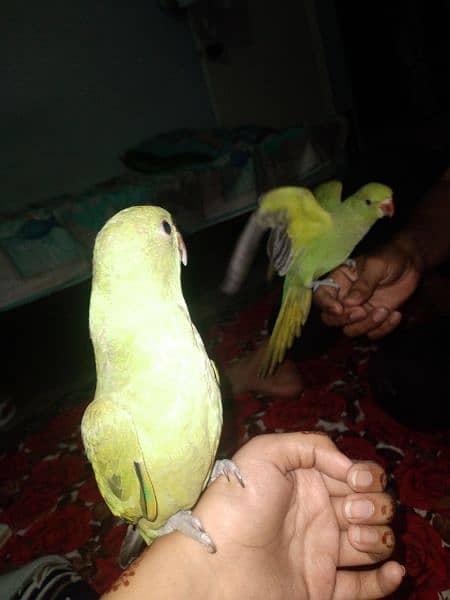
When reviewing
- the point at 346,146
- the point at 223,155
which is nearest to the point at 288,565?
the point at 223,155

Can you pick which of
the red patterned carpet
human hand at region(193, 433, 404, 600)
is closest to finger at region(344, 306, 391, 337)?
the red patterned carpet

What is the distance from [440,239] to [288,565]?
1315 mm

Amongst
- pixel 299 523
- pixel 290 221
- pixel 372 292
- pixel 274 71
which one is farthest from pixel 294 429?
pixel 274 71

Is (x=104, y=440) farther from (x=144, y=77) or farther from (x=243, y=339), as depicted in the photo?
(x=144, y=77)

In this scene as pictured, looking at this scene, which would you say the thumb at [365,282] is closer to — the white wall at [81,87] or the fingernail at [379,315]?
the fingernail at [379,315]

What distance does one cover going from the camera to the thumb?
1246 mm

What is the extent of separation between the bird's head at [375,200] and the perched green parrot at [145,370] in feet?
2.11

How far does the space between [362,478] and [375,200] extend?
628mm

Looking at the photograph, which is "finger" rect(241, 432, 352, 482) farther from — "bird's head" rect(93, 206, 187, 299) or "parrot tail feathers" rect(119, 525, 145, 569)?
"bird's head" rect(93, 206, 187, 299)

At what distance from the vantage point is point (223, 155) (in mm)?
2309

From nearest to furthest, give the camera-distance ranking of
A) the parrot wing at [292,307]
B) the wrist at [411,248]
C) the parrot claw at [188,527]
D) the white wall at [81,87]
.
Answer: the parrot claw at [188,527] < the parrot wing at [292,307] < the wrist at [411,248] < the white wall at [81,87]

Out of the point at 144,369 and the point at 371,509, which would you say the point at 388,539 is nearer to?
the point at 371,509

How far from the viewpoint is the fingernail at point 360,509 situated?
694 millimetres

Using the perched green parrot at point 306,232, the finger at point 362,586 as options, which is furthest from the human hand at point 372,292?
the finger at point 362,586
